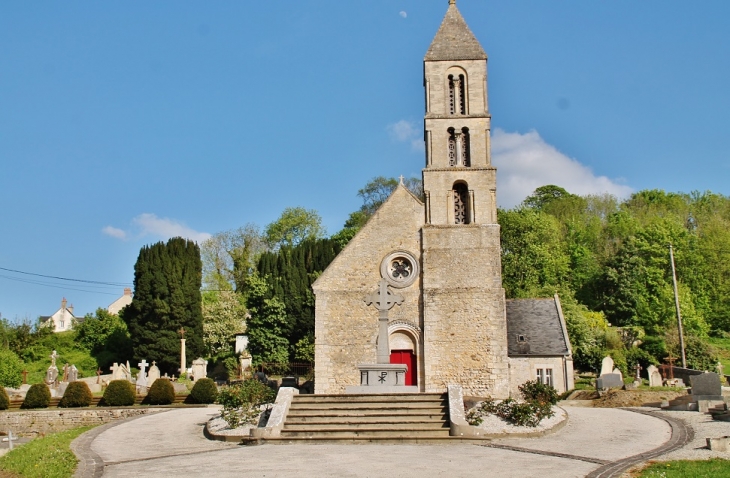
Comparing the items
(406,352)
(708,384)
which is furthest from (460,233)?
(708,384)

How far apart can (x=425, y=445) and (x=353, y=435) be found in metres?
1.68

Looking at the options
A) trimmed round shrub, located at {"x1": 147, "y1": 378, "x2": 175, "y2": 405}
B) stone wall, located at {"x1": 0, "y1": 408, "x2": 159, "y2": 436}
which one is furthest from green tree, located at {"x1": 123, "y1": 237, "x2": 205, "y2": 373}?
stone wall, located at {"x1": 0, "y1": 408, "x2": 159, "y2": 436}

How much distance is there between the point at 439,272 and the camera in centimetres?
2598

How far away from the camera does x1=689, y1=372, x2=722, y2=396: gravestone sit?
1934 centimetres

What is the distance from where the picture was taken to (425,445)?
47.2ft

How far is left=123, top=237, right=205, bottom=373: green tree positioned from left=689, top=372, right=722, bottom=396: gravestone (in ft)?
102

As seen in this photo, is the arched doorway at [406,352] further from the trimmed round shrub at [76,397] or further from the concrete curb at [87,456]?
the trimmed round shrub at [76,397]

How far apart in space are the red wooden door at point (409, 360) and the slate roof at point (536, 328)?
4.99 meters

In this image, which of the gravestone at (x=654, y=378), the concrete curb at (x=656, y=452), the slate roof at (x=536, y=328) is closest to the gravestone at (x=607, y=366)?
the gravestone at (x=654, y=378)

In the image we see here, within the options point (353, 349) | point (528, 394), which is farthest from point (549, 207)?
point (528, 394)

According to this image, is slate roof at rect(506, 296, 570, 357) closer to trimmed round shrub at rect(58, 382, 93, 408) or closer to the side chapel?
the side chapel

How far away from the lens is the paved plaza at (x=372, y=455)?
37.6 feet

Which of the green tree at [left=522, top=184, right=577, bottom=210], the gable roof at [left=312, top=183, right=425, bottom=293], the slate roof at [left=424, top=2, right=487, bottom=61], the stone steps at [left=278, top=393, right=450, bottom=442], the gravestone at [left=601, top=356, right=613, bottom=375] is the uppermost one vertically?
the green tree at [left=522, top=184, right=577, bottom=210]

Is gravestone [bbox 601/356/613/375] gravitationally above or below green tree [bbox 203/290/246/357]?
below
